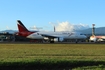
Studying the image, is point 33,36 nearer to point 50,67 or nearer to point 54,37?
point 54,37

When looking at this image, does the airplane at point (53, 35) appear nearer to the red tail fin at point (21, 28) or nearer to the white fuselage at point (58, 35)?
the white fuselage at point (58, 35)

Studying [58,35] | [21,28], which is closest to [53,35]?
[58,35]

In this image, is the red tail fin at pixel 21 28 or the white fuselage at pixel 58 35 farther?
the red tail fin at pixel 21 28

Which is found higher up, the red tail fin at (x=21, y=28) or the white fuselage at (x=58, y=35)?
the red tail fin at (x=21, y=28)

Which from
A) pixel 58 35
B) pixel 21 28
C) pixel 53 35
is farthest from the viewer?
pixel 21 28

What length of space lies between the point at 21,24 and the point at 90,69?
94896 mm

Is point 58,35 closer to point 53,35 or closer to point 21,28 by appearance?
point 53,35

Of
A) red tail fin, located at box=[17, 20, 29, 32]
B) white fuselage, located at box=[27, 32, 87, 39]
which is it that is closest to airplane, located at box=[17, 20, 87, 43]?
white fuselage, located at box=[27, 32, 87, 39]

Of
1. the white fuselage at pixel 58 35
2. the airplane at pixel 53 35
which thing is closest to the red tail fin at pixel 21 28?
the airplane at pixel 53 35

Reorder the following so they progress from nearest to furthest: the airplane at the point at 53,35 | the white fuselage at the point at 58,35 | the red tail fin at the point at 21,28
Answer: the airplane at the point at 53,35 < the white fuselage at the point at 58,35 < the red tail fin at the point at 21,28

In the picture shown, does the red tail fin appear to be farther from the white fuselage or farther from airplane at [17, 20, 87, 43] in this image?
the white fuselage

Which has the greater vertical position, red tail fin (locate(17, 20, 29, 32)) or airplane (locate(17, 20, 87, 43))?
red tail fin (locate(17, 20, 29, 32))

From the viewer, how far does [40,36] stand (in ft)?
347

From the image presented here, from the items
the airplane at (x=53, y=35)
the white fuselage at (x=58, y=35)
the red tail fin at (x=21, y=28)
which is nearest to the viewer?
the airplane at (x=53, y=35)
